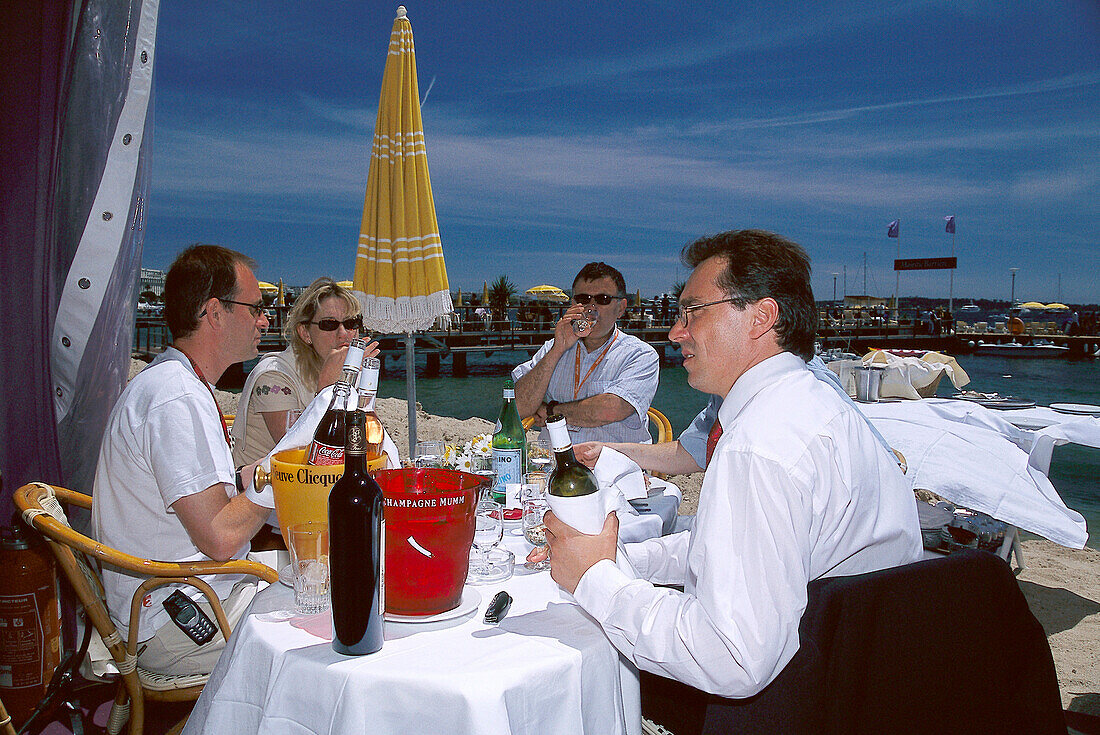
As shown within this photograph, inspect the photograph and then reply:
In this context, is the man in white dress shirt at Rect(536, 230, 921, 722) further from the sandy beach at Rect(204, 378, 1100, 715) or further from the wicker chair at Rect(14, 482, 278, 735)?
the sandy beach at Rect(204, 378, 1100, 715)

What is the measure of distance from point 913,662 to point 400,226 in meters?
3.04

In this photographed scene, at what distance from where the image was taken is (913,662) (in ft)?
3.83

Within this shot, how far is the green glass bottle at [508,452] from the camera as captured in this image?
7.21 ft

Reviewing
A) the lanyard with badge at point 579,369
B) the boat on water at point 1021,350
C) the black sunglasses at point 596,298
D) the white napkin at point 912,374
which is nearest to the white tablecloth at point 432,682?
the lanyard with badge at point 579,369

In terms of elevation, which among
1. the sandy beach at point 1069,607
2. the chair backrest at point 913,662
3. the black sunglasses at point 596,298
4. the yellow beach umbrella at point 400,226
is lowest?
the sandy beach at point 1069,607

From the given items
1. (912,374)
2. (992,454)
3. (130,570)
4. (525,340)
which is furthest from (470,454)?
(525,340)

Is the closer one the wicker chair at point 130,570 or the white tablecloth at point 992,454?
the wicker chair at point 130,570

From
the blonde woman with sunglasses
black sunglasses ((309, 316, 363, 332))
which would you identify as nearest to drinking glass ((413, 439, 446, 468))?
the blonde woman with sunglasses

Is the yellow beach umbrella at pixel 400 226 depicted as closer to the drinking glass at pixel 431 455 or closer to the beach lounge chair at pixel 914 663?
the drinking glass at pixel 431 455

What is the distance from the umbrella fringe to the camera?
354 centimetres

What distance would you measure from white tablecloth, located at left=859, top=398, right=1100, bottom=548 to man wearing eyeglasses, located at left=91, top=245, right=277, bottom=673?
3058mm

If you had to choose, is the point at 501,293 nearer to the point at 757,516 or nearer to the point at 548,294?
the point at 548,294

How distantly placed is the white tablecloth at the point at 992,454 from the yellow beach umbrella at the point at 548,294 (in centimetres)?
4925

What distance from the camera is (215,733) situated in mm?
1174
